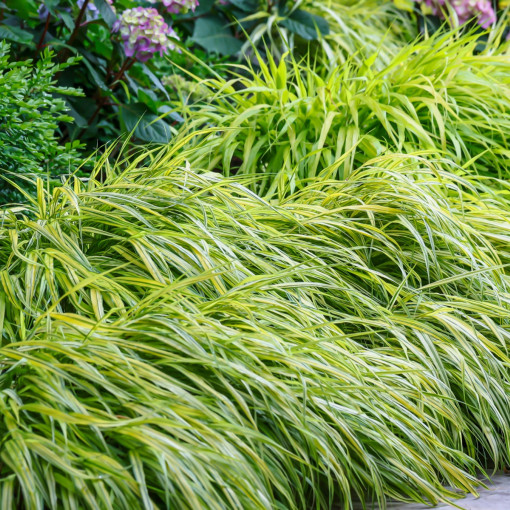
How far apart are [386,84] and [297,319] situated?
1353mm

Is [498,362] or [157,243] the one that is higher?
[157,243]

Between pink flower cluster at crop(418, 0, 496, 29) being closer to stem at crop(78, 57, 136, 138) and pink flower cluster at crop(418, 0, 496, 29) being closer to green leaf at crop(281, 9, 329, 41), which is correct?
green leaf at crop(281, 9, 329, 41)

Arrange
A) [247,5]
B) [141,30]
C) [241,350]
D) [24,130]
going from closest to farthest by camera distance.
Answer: [241,350] → [24,130] → [141,30] → [247,5]

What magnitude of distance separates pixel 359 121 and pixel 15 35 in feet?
4.34

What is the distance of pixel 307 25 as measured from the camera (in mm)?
3766

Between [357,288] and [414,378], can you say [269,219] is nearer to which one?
[357,288]

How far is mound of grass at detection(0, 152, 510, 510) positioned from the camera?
1.11 meters

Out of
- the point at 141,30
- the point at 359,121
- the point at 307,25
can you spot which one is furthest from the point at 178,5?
the point at 307,25

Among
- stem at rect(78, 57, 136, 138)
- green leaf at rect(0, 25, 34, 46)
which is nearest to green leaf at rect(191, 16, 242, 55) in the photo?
stem at rect(78, 57, 136, 138)

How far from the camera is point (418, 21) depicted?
5.02 metres

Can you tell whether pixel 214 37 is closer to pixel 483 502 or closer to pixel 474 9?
pixel 474 9

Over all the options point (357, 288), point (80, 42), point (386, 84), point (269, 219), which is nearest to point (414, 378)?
point (357, 288)

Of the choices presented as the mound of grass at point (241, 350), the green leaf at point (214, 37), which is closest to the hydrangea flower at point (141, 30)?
the mound of grass at point (241, 350)

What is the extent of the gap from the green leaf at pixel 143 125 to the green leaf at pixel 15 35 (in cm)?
41
